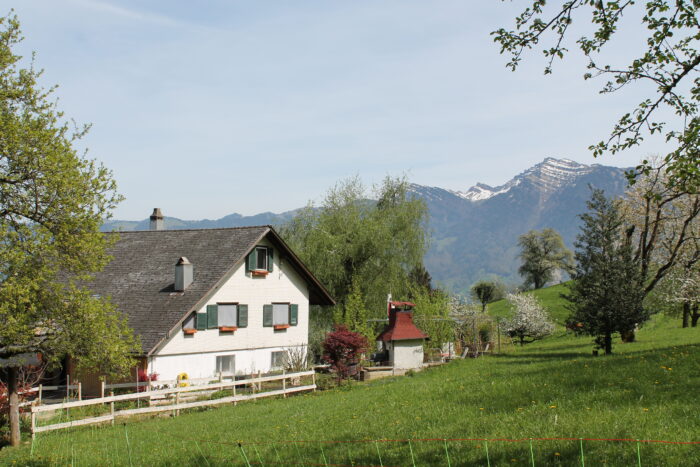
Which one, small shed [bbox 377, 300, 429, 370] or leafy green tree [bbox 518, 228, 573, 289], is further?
leafy green tree [bbox 518, 228, 573, 289]

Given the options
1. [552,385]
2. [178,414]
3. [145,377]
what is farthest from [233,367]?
[552,385]

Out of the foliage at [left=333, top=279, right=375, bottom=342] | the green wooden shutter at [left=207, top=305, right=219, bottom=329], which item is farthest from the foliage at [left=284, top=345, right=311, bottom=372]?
the green wooden shutter at [left=207, top=305, right=219, bottom=329]

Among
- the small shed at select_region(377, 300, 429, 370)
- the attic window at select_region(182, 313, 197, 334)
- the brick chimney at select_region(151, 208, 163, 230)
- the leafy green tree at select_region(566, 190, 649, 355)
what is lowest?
the small shed at select_region(377, 300, 429, 370)

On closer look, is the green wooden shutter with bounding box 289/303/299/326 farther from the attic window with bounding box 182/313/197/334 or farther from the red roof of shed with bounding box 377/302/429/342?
the attic window with bounding box 182/313/197/334

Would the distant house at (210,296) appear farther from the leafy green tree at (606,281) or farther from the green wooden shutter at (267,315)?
the leafy green tree at (606,281)

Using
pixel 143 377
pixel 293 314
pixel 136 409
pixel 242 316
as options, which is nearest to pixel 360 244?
pixel 293 314

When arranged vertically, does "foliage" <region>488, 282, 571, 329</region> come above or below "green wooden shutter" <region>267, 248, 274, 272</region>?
below

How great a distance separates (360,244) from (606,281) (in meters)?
21.6

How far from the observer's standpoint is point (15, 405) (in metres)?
16.3

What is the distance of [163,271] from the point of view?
32656mm

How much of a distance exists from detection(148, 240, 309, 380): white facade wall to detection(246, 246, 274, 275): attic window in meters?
0.30

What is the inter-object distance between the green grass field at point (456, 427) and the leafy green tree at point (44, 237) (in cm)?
249

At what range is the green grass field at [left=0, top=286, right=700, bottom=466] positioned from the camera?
9055mm

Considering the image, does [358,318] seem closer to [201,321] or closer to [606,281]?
[201,321]
